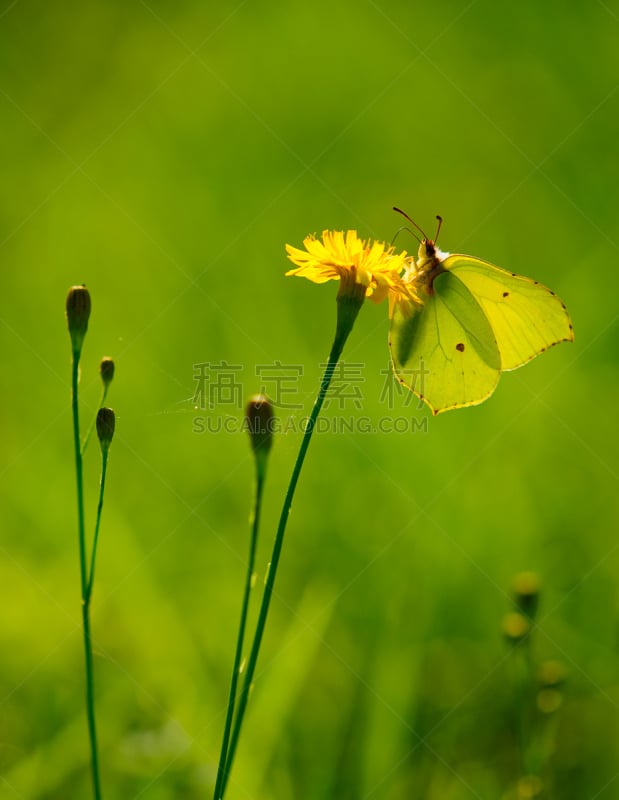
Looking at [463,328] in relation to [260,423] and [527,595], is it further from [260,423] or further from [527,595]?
[260,423]

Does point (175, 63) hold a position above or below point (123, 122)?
above

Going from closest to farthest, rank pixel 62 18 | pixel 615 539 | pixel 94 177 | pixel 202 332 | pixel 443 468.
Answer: pixel 615 539, pixel 443 468, pixel 202 332, pixel 94 177, pixel 62 18

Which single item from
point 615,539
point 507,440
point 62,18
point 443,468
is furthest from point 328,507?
point 62,18

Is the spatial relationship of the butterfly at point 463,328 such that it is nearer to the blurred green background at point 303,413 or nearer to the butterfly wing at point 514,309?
the butterfly wing at point 514,309

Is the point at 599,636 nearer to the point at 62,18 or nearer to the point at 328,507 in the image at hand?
the point at 328,507

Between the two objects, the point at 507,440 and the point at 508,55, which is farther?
the point at 508,55

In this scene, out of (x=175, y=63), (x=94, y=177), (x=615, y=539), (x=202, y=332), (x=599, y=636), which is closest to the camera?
(x=599, y=636)

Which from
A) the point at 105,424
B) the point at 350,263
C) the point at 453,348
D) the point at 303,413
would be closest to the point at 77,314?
the point at 105,424

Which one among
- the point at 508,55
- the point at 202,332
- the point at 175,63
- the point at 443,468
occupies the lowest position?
the point at 202,332
